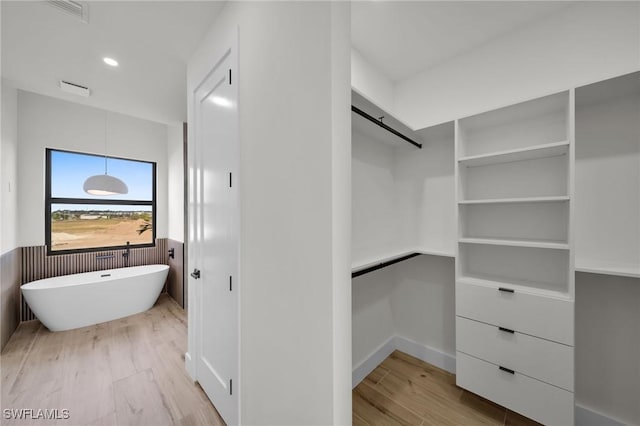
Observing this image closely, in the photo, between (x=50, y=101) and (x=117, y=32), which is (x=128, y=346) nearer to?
(x=117, y=32)

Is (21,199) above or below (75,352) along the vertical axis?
above

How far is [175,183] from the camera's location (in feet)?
11.9

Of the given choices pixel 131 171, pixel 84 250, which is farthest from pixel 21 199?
pixel 131 171

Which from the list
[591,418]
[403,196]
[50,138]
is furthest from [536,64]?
[50,138]

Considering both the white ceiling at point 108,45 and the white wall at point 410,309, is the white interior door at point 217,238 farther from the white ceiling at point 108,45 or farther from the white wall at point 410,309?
the white wall at point 410,309

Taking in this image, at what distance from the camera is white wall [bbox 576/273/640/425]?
4.50 ft

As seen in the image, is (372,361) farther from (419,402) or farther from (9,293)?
(9,293)

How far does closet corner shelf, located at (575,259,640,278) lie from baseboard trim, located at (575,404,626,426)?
0.93m

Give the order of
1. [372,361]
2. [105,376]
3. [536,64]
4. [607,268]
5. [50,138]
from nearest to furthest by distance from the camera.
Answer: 1. [607,268]
2. [536,64]
3. [105,376]
4. [372,361]
5. [50,138]

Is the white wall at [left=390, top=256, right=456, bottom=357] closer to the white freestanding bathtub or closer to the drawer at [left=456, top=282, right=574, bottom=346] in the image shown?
the drawer at [left=456, top=282, right=574, bottom=346]

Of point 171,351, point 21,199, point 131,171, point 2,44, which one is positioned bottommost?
point 171,351

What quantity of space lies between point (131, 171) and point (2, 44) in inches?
81.6

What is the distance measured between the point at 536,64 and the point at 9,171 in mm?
5010

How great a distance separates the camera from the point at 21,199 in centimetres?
285
